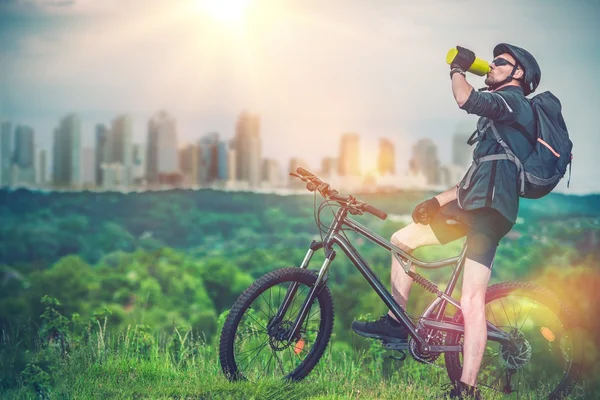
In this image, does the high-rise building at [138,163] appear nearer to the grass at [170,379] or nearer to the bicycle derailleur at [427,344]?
the grass at [170,379]

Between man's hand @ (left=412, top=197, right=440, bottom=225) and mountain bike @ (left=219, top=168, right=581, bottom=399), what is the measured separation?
20 centimetres

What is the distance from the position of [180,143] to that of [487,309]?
3503 centimetres

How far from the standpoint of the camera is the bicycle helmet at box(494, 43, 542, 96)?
3711 millimetres

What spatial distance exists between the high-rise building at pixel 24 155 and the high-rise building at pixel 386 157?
17168mm

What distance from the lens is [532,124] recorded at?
3623 mm

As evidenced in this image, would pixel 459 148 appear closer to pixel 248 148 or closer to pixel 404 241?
pixel 248 148

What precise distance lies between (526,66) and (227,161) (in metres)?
32.1

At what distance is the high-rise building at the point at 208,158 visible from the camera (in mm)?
34250

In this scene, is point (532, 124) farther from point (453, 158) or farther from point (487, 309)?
point (453, 158)

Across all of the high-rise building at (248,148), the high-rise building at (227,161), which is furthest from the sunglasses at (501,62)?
the high-rise building at (227,161)

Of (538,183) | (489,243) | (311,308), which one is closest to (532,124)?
(538,183)

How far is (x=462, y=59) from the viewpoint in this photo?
352cm

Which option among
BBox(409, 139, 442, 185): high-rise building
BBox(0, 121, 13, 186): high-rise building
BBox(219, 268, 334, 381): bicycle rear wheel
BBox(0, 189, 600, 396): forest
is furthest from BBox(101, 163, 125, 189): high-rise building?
BBox(219, 268, 334, 381): bicycle rear wheel

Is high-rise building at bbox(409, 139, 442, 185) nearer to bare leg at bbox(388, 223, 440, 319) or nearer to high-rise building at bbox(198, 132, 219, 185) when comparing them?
high-rise building at bbox(198, 132, 219, 185)
